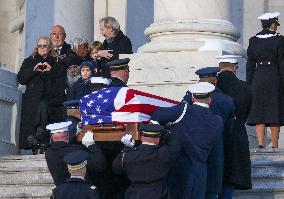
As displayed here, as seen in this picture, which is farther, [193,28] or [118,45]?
[193,28]

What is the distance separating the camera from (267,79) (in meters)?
16.9

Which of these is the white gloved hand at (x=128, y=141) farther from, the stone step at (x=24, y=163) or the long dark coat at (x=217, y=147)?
the stone step at (x=24, y=163)

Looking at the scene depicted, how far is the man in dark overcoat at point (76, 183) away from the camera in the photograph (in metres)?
11.7

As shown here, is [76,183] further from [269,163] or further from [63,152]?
[269,163]

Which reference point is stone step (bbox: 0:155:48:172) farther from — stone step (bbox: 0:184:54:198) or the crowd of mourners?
the crowd of mourners

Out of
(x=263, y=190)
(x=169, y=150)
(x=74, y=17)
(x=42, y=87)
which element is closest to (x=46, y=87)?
(x=42, y=87)

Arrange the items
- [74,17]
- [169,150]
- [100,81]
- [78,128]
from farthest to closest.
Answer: [74,17] → [100,81] → [78,128] → [169,150]

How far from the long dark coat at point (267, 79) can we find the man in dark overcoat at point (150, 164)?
194 inches

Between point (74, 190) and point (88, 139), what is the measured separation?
1156 millimetres

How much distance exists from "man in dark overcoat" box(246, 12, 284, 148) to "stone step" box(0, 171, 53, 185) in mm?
3289

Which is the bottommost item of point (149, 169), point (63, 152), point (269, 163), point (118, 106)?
point (269, 163)

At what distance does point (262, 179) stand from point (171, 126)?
2.72 m

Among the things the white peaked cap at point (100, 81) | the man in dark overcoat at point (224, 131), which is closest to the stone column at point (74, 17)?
the white peaked cap at point (100, 81)

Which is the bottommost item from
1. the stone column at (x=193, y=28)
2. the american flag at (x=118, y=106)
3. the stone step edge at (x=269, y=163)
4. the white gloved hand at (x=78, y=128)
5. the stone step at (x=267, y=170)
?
the stone step at (x=267, y=170)
